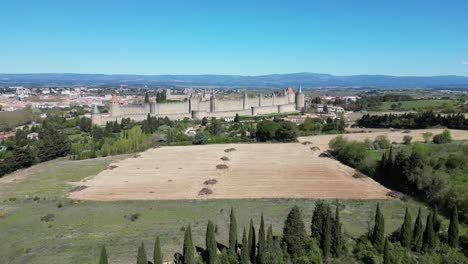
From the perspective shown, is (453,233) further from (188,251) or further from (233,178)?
(233,178)

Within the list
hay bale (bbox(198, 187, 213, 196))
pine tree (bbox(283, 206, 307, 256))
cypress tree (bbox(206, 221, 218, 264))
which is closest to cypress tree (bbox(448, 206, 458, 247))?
pine tree (bbox(283, 206, 307, 256))

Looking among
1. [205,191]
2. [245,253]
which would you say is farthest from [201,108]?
[245,253]

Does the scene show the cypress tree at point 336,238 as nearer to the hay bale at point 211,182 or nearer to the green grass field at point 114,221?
the green grass field at point 114,221

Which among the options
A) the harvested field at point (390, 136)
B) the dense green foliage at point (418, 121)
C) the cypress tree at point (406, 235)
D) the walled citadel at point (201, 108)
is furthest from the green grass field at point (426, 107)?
the cypress tree at point (406, 235)

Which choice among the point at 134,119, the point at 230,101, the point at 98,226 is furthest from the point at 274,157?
the point at 230,101

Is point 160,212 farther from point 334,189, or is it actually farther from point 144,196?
point 334,189
